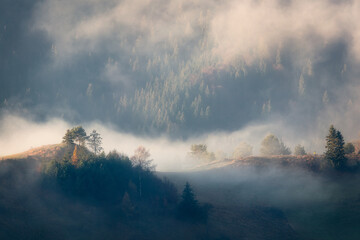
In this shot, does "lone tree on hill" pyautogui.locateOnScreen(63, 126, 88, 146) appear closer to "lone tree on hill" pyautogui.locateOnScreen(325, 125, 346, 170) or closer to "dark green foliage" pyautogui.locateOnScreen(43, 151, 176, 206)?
"dark green foliage" pyautogui.locateOnScreen(43, 151, 176, 206)

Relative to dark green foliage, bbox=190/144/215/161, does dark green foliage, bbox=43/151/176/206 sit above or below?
below

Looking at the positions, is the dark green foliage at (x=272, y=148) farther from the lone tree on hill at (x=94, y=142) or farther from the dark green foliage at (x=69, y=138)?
the dark green foliage at (x=69, y=138)

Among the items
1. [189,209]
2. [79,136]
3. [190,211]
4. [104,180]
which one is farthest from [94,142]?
[190,211]

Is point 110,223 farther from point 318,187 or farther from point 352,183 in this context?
point 352,183

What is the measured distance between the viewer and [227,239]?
55.8 m

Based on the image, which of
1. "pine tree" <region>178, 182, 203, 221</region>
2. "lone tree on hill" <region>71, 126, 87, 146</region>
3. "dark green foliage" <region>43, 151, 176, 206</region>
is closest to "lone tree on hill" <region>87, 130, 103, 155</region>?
"lone tree on hill" <region>71, 126, 87, 146</region>

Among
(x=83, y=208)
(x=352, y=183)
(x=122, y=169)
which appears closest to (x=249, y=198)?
(x=352, y=183)

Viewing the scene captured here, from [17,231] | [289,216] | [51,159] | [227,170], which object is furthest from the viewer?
[227,170]

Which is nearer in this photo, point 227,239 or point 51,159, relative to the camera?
point 227,239

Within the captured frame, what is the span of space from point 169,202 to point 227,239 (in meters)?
17.4

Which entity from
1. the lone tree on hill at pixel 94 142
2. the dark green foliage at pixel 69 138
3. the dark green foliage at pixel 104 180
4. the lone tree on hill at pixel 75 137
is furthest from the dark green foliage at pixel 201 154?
the dark green foliage at pixel 69 138

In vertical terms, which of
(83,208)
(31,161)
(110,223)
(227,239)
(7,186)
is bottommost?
(227,239)

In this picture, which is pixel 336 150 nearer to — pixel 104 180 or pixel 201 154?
pixel 201 154

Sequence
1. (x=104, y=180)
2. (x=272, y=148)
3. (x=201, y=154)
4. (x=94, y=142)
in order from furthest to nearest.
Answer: (x=201, y=154), (x=272, y=148), (x=94, y=142), (x=104, y=180)
